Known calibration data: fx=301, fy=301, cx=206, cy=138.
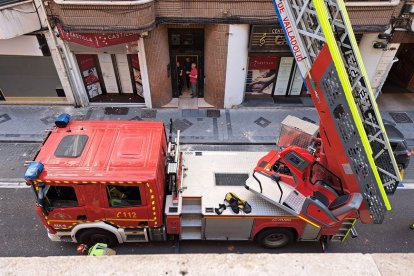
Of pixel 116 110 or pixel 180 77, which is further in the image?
pixel 180 77

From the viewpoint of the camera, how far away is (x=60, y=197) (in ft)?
22.7

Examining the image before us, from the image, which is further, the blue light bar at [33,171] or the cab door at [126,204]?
the cab door at [126,204]

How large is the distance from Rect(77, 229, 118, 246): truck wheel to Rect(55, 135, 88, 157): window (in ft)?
6.73

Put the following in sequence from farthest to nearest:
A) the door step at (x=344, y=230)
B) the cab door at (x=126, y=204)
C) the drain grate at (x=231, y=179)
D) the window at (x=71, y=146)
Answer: the drain grate at (x=231, y=179)
the door step at (x=344, y=230)
the window at (x=71, y=146)
the cab door at (x=126, y=204)

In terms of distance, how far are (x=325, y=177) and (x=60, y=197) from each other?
629 cm

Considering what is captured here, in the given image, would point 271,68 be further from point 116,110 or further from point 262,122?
point 116,110

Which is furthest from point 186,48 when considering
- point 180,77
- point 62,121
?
point 62,121

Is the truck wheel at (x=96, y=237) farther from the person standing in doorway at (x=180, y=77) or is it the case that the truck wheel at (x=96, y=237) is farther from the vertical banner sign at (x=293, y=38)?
the person standing in doorway at (x=180, y=77)

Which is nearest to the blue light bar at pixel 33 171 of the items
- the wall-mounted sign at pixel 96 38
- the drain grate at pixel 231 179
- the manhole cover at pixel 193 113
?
the drain grate at pixel 231 179

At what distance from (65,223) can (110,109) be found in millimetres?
7309

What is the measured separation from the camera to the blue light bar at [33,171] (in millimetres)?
6151

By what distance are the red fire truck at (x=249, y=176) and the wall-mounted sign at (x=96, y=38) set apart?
4979 mm

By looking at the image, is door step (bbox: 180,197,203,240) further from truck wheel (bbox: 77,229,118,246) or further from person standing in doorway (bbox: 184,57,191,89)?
person standing in doorway (bbox: 184,57,191,89)

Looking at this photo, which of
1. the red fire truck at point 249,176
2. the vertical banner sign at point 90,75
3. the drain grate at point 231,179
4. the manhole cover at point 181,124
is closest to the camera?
the red fire truck at point 249,176
